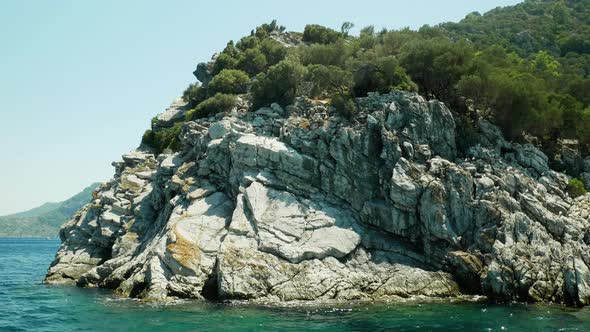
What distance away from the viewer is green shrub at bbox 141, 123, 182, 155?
6875 cm

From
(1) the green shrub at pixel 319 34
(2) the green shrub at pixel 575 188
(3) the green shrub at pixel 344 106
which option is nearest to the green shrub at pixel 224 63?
(1) the green shrub at pixel 319 34

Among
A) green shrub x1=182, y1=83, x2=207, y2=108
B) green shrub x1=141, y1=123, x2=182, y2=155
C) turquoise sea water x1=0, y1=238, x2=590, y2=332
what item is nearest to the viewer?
turquoise sea water x1=0, y1=238, x2=590, y2=332

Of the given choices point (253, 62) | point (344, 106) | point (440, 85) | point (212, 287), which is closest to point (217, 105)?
point (253, 62)

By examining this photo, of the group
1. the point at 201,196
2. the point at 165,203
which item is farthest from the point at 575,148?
the point at 165,203

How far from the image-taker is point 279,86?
61.9m

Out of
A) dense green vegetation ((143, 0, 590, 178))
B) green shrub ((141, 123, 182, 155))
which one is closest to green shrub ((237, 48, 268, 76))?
dense green vegetation ((143, 0, 590, 178))

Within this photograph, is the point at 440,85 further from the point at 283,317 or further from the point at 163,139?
the point at 163,139

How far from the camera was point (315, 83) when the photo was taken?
62.4 m

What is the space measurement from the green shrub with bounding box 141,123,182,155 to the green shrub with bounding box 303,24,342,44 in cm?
3867

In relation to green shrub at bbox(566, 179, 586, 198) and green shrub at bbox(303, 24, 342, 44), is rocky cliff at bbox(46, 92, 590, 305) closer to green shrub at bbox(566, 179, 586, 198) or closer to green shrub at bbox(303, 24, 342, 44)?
green shrub at bbox(566, 179, 586, 198)

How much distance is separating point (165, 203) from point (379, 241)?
24645mm

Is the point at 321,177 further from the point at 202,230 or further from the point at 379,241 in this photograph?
the point at 202,230

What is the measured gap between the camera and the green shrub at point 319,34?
9850 centimetres

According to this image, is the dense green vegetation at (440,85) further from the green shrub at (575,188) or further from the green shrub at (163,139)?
the green shrub at (575,188)
